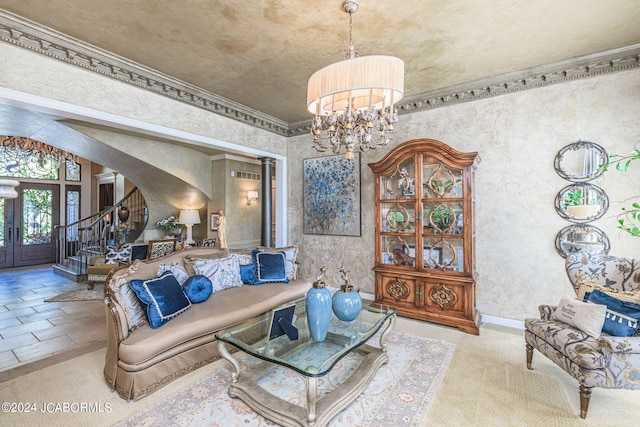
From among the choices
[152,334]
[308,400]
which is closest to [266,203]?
[152,334]

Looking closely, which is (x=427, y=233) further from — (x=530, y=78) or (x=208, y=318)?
(x=208, y=318)

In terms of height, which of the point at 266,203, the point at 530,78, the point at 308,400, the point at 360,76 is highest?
the point at 530,78

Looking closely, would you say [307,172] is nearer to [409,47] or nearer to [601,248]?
[409,47]

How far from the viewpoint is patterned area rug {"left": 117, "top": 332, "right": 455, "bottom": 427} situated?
197cm

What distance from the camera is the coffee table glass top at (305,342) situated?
74.9 inches

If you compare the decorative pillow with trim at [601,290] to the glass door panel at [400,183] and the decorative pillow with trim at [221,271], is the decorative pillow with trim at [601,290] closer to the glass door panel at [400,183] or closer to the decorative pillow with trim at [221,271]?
the glass door panel at [400,183]

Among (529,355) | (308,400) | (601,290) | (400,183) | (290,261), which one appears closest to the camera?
(308,400)

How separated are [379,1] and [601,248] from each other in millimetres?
3352

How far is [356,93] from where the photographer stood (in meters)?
2.39

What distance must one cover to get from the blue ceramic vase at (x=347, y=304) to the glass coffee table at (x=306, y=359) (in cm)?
9

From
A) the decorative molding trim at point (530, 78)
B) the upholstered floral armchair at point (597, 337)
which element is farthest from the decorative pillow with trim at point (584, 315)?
the decorative molding trim at point (530, 78)

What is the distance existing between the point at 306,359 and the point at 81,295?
5016mm

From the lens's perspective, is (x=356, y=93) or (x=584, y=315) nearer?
(x=584, y=315)

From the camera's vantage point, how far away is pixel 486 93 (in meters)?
3.65
